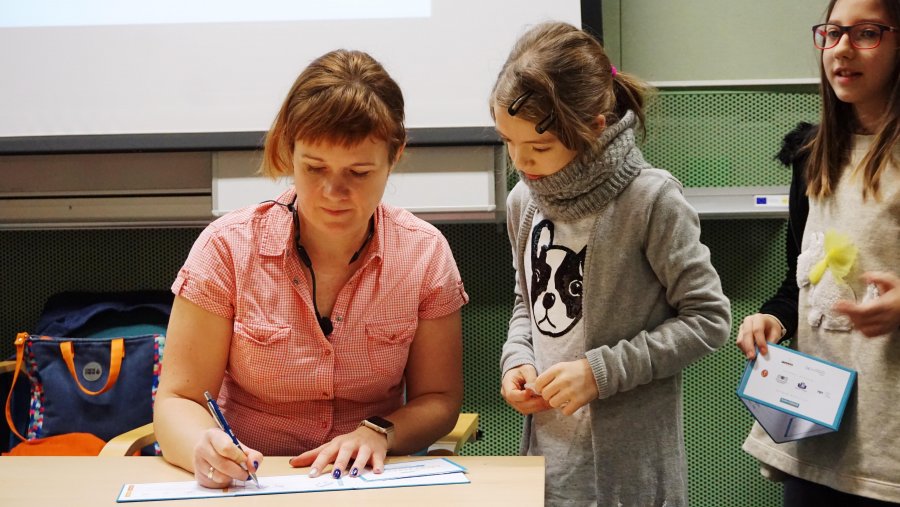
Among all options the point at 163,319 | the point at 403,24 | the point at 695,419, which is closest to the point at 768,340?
the point at 695,419

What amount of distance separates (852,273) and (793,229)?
233 millimetres

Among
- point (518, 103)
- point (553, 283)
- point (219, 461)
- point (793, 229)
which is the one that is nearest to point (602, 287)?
point (553, 283)

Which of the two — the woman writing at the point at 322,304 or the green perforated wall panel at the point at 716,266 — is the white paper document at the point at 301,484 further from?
the green perforated wall panel at the point at 716,266

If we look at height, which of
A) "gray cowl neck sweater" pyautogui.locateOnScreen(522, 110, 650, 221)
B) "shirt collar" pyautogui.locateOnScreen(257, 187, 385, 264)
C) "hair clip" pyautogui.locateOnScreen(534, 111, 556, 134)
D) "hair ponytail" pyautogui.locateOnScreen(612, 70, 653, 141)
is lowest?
"shirt collar" pyautogui.locateOnScreen(257, 187, 385, 264)

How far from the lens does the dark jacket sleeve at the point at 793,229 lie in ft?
4.87

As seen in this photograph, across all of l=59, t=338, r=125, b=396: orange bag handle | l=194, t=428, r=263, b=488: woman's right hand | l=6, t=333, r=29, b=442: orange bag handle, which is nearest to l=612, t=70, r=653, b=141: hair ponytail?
l=194, t=428, r=263, b=488: woman's right hand

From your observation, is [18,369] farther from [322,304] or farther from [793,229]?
[793,229]

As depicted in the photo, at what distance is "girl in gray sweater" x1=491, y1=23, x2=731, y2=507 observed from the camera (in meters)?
1.28

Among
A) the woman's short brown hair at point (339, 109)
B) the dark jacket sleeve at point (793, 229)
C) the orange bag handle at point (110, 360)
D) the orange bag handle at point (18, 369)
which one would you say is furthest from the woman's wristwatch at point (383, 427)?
the orange bag handle at point (18, 369)

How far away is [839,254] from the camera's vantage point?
4.34 feet

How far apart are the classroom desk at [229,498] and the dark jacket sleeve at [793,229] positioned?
56 cm

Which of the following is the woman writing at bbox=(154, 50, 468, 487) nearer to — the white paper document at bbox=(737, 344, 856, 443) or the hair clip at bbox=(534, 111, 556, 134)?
the hair clip at bbox=(534, 111, 556, 134)

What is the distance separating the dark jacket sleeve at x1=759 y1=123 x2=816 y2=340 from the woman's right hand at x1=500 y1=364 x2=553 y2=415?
46 centimetres

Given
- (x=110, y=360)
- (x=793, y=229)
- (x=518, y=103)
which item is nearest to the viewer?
(x=518, y=103)
